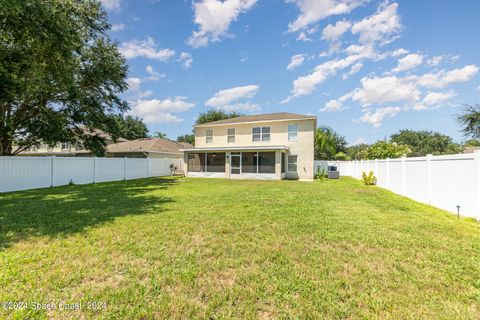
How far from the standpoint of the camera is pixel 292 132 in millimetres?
19703

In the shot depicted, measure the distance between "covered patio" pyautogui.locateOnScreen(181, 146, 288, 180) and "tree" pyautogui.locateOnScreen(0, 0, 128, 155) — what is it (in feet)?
23.9

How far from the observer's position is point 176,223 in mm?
5355

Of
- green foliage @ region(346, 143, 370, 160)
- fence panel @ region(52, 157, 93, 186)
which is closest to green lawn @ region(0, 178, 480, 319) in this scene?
fence panel @ region(52, 157, 93, 186)

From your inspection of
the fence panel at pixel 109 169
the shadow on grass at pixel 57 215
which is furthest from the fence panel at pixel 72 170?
the shadow on grass at pixel 57 215

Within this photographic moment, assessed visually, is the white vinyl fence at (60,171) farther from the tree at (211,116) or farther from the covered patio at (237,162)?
the tree at (211,116)

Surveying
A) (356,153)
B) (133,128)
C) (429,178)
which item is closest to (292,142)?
(429,178)

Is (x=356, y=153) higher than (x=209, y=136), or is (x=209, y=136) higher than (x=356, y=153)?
(x=356, y=153)

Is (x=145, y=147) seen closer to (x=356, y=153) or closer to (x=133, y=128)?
(x=133, y=128)

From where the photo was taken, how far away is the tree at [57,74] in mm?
9437

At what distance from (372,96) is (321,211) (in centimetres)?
3145

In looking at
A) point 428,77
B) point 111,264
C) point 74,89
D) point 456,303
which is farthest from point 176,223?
point 428,77

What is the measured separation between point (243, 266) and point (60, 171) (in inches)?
564

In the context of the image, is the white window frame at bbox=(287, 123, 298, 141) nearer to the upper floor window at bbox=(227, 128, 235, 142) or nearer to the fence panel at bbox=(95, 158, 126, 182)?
the upper floor window at bbox=(227, 128, 235, 142)

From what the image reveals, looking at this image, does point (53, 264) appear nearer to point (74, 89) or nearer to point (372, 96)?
point (74, 89)
